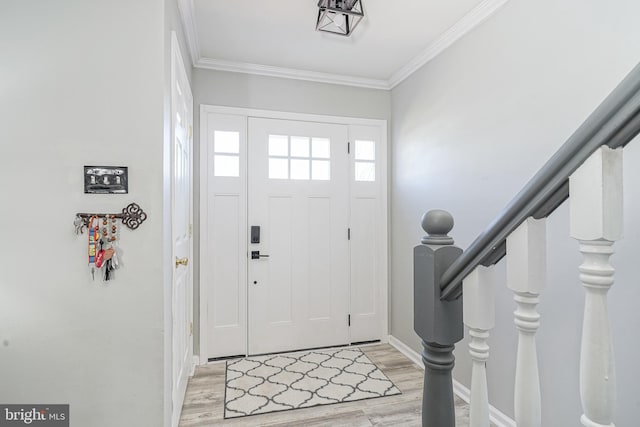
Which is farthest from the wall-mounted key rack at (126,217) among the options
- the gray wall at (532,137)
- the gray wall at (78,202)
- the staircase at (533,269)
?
the gray wall at (532,137)

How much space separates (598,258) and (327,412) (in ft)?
6.68

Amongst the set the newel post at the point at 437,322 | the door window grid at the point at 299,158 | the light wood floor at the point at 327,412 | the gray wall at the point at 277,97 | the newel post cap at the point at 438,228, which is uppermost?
the gray wall at the point at 277,97

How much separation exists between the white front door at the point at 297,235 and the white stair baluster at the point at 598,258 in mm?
2615

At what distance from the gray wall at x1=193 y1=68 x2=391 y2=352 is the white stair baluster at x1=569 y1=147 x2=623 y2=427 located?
2699 millimetres

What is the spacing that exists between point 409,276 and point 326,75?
1.98 metres

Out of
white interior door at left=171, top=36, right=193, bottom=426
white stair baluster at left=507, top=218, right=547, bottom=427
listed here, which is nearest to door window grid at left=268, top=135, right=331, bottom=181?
white interior door at left=171, top=36, right=193, bottom=426

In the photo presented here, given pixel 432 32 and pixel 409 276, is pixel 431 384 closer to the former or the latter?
pixel 409 276

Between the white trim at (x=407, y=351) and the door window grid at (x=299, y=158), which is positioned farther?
the door window grid at (x=299, y=158)

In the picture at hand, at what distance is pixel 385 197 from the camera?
130 inches

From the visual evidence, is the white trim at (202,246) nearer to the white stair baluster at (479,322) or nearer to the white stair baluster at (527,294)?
the white stair baluster at (479,322)

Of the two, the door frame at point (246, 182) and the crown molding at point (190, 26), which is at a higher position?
the crown molding at point (190, 26)

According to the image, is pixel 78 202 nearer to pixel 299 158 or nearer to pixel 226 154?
pixel 226 154

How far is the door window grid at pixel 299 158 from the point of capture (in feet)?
10.0

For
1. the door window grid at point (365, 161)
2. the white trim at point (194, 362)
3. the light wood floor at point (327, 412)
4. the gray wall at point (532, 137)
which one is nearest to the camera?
the gray wall at point (532, 137)
